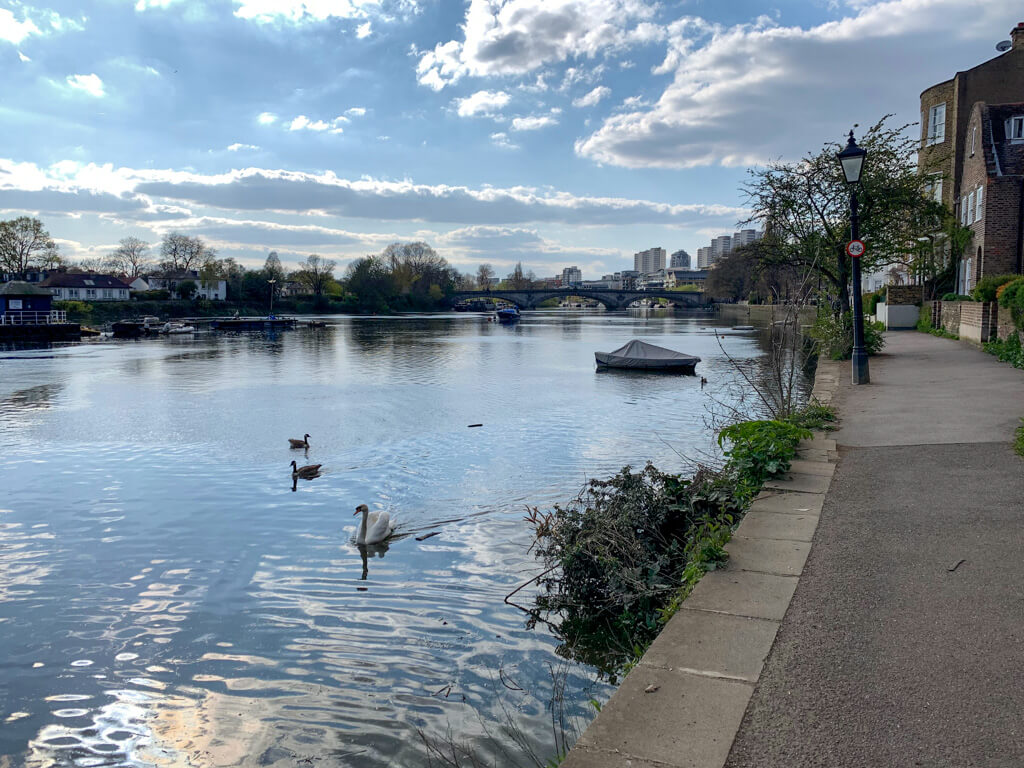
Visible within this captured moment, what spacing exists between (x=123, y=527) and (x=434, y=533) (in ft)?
15.8

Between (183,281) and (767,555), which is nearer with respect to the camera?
(767,555)

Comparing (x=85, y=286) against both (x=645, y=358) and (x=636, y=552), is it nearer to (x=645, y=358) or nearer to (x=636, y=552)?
(x=645, y=358)

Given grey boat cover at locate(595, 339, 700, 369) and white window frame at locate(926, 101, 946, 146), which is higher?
white window frame at locate(926, 101, 946, 146)

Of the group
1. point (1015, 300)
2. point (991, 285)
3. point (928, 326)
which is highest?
point (991, 285)

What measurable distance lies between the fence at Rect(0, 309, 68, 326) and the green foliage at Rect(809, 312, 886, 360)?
67.9 meters

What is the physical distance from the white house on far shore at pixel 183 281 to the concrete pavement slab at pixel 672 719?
128 meters

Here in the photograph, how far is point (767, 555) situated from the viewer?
226 inches

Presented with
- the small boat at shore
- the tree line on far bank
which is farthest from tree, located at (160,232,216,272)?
the small boat at shore

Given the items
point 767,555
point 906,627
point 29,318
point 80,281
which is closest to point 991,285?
point 767,555

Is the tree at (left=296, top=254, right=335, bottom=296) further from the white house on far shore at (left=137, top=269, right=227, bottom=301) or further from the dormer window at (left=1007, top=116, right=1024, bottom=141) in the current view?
the dormer window at (left=1007, top=116, right=1024, bottom=141)

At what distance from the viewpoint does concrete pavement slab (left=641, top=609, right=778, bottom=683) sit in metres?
4.09

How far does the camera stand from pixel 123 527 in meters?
11.4

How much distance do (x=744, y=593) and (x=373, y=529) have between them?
6.16 m

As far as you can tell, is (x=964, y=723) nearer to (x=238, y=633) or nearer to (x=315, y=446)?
(x=238, y=633)
